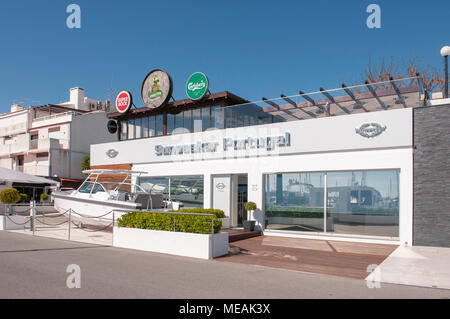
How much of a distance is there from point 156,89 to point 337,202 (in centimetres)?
1146

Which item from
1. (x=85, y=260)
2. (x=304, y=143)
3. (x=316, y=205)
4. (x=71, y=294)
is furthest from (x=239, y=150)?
(x=71, y=294)

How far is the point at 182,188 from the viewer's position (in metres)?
17.7

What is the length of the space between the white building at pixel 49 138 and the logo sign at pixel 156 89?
17.7 meters

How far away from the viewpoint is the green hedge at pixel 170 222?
10082 mm

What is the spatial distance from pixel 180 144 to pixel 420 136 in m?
10.2

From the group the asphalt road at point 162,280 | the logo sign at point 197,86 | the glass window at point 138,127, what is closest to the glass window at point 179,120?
the logo sign at point 197,86

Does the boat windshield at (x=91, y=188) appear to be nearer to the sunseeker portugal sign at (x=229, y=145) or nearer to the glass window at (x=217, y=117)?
the sunseeker portugal sign at (x=229, y=145)

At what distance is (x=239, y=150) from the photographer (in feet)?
51.2

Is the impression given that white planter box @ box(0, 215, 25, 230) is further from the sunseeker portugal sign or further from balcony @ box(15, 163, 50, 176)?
balcony @ box(15, 163, 50, 176)

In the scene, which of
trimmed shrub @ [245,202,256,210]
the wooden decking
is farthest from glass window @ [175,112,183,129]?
the wooden decking

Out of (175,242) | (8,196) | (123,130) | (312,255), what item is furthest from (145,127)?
(312,255)

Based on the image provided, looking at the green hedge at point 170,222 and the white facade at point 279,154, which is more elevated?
the white facade at point 279,154
